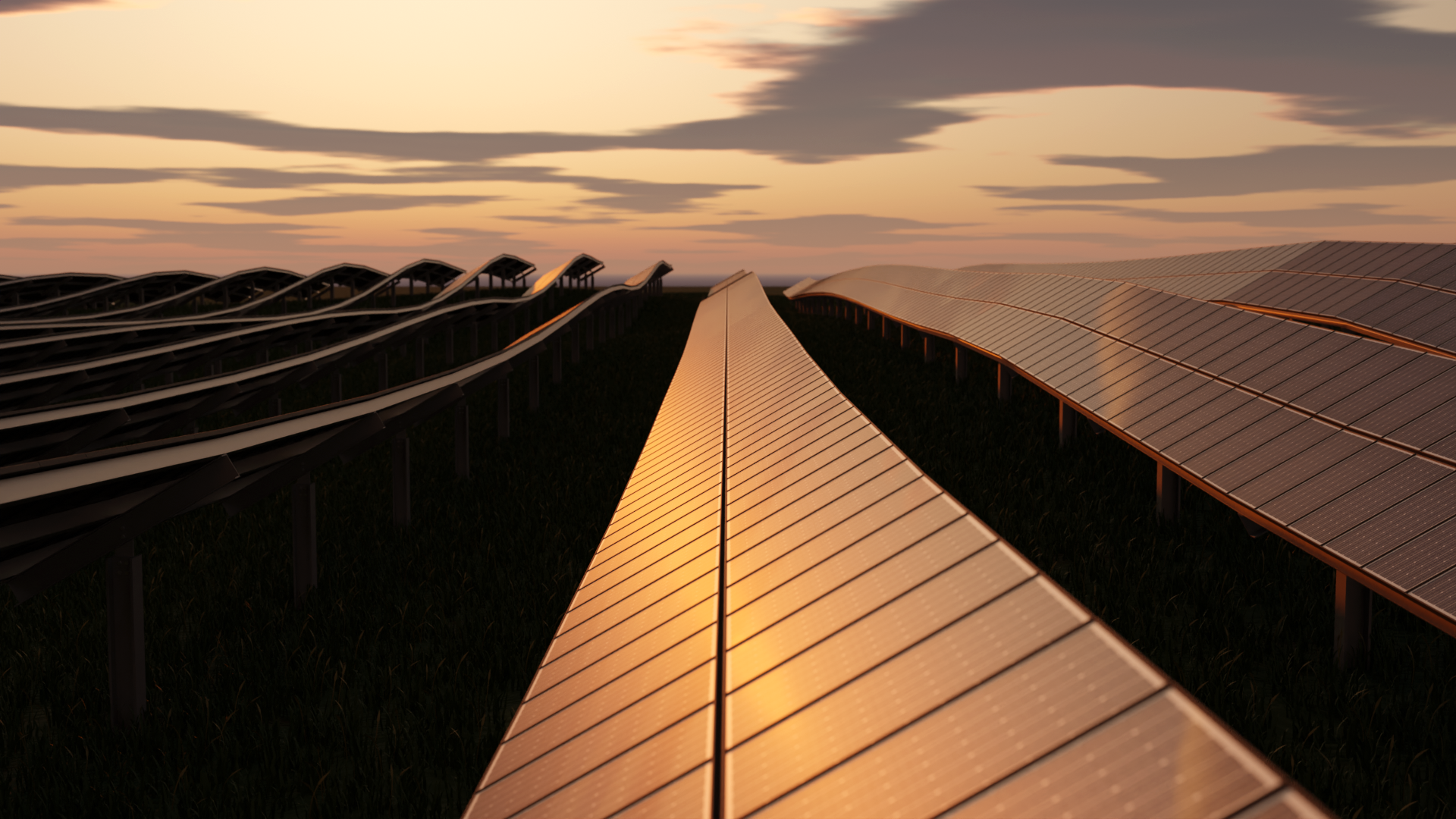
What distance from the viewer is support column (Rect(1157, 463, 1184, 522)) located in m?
9.18

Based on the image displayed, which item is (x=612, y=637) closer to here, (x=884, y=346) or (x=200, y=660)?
(x=200, y=660)

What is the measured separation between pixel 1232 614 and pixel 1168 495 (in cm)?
264

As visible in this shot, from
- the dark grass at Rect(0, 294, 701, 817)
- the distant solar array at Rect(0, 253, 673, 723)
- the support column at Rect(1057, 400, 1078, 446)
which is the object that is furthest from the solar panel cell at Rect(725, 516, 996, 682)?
the support column at Rect(1057, 400, 1078, 446)

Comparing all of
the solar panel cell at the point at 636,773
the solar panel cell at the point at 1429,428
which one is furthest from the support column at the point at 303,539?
the solar panel cell at the point at 1429,428

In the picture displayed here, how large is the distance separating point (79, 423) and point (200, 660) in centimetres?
411

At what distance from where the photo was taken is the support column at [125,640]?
5.48 m

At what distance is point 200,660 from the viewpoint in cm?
628

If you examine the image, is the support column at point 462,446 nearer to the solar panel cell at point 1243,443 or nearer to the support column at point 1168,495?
the support column at point 1168,495

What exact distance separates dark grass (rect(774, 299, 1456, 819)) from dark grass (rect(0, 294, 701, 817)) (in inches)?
187

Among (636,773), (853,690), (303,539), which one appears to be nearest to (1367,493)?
(853,690)

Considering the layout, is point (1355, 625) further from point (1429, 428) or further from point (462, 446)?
point (462, 446)

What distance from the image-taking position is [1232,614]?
6.80 meters

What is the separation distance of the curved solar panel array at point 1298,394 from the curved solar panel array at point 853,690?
3713 millimetres

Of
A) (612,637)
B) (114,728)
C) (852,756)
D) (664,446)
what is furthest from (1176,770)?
(664,446)
